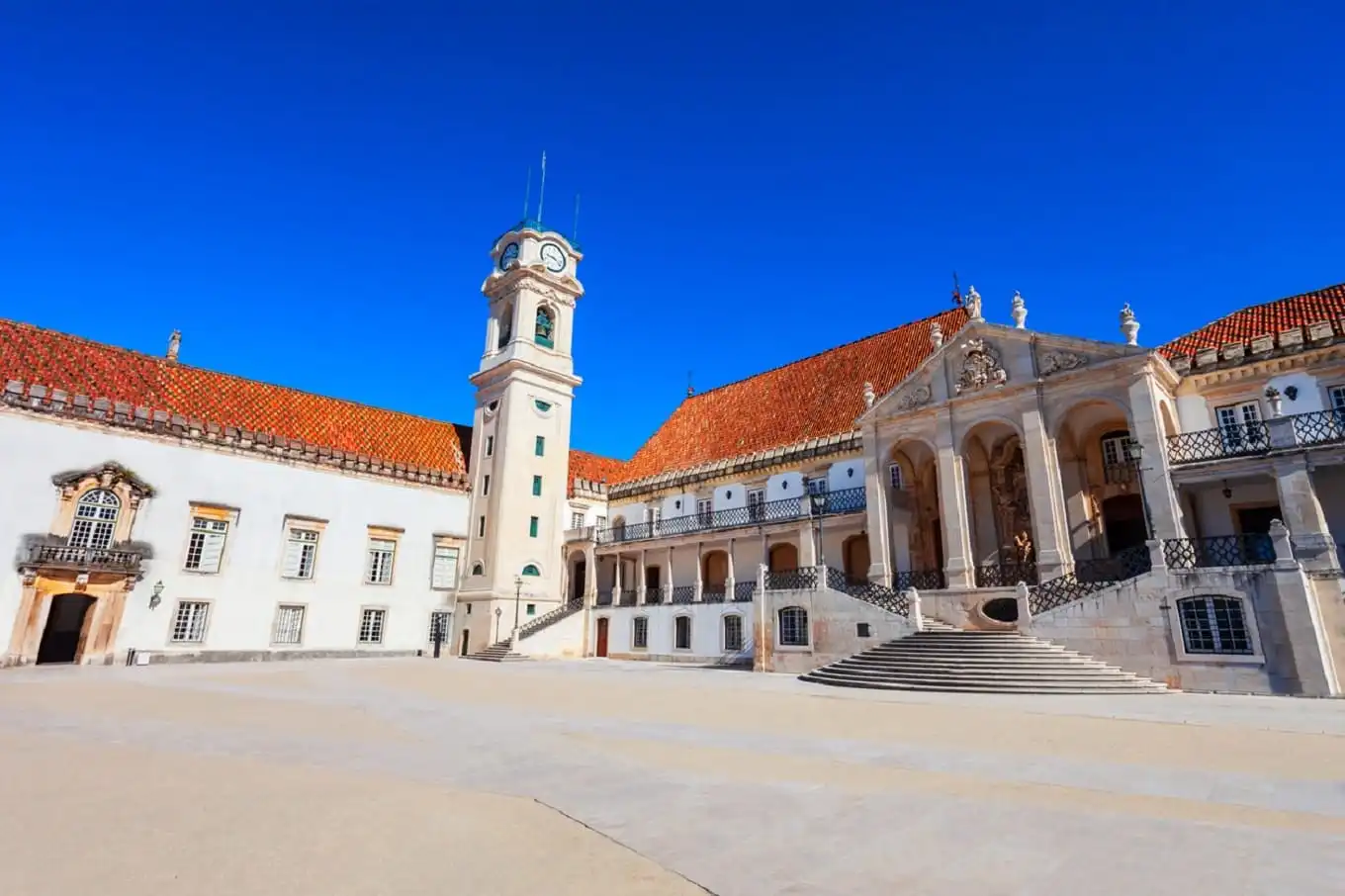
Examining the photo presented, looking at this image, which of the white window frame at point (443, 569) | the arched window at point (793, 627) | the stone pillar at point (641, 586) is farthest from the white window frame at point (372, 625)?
the arched window at point (793, 627)

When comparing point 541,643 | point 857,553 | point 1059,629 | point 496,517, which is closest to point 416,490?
point 496,517

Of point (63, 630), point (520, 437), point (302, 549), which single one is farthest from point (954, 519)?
Result: point (63, 630)

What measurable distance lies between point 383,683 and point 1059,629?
16347 millimetres

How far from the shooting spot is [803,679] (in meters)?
18.4

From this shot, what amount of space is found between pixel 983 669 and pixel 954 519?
6325mm

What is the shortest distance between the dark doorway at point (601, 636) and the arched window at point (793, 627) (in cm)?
1102

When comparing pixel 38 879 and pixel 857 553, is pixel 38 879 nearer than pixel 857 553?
Yes

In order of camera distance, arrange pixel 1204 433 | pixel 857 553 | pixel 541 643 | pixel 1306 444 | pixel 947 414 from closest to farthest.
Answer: pixel 1306 444, pixel 1204 433, pixel 947 414, pixel 857 553, pixel 541 643

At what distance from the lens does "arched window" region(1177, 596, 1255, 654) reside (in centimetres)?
1445

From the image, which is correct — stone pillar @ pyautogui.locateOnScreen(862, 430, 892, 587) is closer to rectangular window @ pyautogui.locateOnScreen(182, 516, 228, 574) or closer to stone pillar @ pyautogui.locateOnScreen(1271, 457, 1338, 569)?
stone pillar @ pyautogui.locateOnScreen(1271, 457, 1338, 569)

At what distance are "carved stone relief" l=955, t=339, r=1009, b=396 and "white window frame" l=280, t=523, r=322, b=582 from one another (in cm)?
2596

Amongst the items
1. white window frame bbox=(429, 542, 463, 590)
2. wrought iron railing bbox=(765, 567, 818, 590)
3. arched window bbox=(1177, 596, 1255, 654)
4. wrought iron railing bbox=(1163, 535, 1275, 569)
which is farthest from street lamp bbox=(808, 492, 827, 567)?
white window frame bbox=(429, 542, 463, 590)

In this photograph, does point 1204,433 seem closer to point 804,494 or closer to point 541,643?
point 804,494

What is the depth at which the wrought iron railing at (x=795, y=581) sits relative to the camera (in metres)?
21.6
